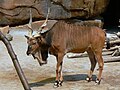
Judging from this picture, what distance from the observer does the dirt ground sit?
4.99 meters

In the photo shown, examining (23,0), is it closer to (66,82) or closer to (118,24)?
(118,24)

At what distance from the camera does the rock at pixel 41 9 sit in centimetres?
1030

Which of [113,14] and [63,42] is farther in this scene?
[113,14]

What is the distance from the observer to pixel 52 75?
570cm

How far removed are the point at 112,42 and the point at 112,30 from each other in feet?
12.6

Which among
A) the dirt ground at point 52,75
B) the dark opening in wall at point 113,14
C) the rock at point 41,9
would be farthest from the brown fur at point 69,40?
the dark opening in wall at point 113,14

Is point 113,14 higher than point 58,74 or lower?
lower

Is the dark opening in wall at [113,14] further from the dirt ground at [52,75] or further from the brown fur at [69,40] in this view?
the brown fur at [69,40]

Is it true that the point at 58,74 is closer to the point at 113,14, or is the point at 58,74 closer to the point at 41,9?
the point at 41,9

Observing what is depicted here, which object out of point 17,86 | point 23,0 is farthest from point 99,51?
point 23,0

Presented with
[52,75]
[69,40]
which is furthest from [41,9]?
[69,40]

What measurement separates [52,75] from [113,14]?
27.2ft

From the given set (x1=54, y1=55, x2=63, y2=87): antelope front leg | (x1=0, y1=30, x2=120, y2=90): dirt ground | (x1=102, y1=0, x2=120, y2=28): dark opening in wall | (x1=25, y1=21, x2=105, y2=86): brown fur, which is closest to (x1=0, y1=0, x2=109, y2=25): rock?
(x1=102, y1=0, x2=120, y2=28): dark opening in wall

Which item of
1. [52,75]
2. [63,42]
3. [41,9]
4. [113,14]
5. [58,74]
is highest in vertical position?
[63,42]
